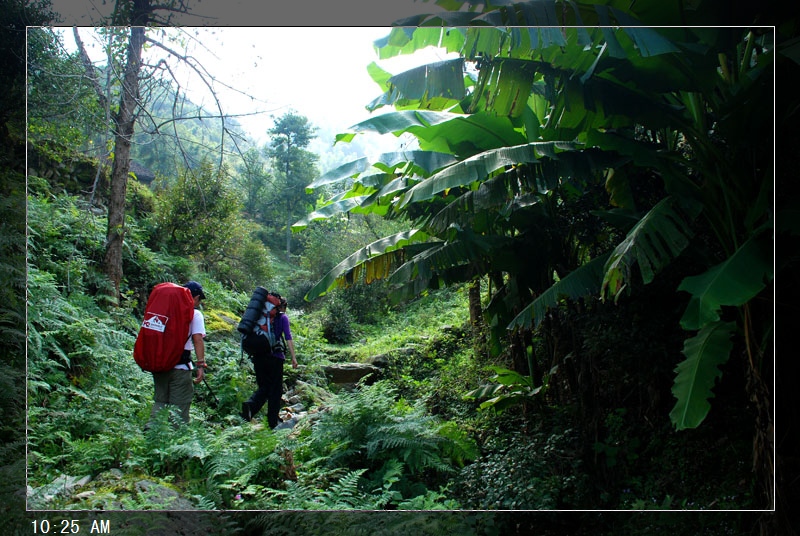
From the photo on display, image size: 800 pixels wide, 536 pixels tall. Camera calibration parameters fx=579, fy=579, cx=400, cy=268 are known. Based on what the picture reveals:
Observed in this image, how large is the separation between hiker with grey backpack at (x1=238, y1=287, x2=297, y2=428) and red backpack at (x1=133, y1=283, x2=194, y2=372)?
0.32m

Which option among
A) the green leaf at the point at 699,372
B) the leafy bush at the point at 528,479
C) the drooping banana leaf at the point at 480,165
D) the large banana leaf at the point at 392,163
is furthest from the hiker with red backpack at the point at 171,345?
the green leaf at the point at 699,372

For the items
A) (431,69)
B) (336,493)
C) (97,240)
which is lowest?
(336,493)

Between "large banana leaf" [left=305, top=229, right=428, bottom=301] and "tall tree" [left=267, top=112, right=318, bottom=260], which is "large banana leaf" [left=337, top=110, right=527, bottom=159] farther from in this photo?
"large banana leaf" [left=305, top=229, right=428, bottom=301]

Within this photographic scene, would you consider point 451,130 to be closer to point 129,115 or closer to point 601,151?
point 601,151

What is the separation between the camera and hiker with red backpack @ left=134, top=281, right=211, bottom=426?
2.95 meters

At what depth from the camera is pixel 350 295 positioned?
10.9ft

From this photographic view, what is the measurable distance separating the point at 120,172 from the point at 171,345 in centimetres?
95

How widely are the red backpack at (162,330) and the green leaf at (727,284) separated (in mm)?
2378

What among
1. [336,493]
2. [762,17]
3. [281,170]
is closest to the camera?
[336,493]

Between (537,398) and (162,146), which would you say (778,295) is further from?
(162,146)

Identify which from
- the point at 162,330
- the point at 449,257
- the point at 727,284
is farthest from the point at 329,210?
the point at 727,284

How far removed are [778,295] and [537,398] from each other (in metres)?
Answer: 1.28

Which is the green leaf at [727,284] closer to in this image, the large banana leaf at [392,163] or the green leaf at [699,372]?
the green leaf at [699,372]

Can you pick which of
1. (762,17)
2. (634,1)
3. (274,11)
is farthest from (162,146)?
(762,17)
